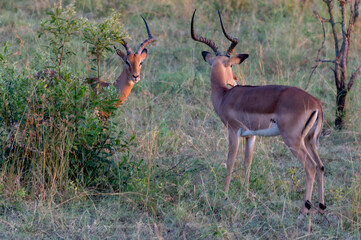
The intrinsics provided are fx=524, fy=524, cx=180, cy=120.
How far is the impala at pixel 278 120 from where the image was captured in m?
4.17

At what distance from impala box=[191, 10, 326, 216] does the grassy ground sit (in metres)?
0.22

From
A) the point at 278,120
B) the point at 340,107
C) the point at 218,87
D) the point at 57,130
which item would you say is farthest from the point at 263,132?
the point at 340,107

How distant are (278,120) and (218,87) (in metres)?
1.09

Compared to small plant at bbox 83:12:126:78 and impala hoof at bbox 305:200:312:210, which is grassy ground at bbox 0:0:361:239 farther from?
small plant at bbox 83:12:126:78

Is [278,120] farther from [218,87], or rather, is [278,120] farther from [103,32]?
[103,32]

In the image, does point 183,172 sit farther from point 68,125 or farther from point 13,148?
point 13,148

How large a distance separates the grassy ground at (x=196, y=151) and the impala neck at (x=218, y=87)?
48 centimetres

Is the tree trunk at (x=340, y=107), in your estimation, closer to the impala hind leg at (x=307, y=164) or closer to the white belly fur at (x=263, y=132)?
the white belly fur at (x=263, y=132)

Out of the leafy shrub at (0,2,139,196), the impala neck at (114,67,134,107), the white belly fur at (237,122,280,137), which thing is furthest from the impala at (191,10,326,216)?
the impala neck at (114,67,134,107)

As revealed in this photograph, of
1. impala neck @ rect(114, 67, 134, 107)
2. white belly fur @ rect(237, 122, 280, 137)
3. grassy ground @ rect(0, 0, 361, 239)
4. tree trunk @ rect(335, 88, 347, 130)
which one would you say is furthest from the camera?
impala neck @ rect(114, 67, 134, 107)

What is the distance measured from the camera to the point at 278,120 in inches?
169

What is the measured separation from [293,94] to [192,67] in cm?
357

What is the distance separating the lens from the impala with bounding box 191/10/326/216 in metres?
4.17

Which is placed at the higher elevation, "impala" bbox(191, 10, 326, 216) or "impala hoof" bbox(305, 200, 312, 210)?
"impala" bbox(191, 10, 326, 216)
